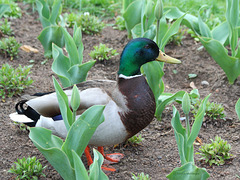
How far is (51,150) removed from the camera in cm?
222

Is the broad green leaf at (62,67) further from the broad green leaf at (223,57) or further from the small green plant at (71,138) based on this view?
the broad green leaf at (223,57)

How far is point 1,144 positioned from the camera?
3264 mm

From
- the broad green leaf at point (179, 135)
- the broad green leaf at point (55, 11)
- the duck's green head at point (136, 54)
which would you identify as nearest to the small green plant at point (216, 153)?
the broad green leaf at point (179, 135)

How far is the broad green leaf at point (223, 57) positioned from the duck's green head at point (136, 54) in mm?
929

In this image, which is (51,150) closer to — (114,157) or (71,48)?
(114,157)

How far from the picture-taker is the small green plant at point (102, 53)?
4.49 m

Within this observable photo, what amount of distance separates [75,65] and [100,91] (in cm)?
45

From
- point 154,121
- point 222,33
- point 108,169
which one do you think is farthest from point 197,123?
point 222,33

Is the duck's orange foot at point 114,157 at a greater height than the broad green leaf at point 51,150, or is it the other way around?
the broad green leaf at point 51,150

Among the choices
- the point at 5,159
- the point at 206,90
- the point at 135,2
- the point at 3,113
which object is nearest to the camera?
the point at 5,159

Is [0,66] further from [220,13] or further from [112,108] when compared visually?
[220,13]

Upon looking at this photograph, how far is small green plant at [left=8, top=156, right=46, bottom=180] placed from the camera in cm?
283

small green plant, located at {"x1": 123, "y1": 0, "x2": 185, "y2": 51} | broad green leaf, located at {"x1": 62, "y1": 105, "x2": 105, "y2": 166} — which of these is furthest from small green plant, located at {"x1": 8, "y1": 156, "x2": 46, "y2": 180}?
small green plant, located at {"x1": 123, "y1": 0, "x2": 185, "y2": 51}

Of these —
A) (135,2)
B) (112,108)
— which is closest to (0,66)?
(135,2)
